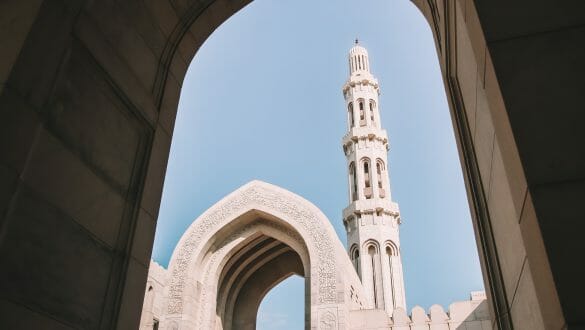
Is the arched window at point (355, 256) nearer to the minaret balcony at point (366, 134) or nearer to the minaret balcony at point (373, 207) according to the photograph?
the minaret balcony at point (373, 207)

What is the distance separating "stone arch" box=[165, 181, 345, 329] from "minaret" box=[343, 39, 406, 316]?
19.6ft

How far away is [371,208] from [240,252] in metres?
8.17

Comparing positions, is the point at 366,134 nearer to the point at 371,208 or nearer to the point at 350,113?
the point at 350,113

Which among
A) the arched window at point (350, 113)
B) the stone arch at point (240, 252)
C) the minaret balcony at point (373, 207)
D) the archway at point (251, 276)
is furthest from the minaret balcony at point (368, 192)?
the stone arch at point (240, 252)

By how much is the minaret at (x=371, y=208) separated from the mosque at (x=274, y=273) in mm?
62

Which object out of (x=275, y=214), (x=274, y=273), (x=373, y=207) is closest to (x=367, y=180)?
(x=373, y=207)

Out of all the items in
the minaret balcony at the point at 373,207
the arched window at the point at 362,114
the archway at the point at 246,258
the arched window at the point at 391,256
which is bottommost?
the archway at the point at 246,258

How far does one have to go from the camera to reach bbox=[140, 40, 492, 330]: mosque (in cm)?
1305

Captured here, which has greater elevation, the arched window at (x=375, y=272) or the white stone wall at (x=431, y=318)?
the arched window at (x=375, y=272)

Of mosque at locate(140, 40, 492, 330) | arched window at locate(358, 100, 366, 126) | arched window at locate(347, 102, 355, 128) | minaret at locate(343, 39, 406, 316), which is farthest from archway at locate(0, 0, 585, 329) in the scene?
arched window at locate(347, 102, 355, 128)

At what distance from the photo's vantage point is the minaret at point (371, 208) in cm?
2116

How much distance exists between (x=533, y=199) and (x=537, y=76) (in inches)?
17.9

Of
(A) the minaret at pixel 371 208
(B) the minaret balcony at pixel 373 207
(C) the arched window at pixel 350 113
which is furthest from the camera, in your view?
(C) the arched window at pixel 350 113

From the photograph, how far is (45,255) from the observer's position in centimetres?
Result: 237
